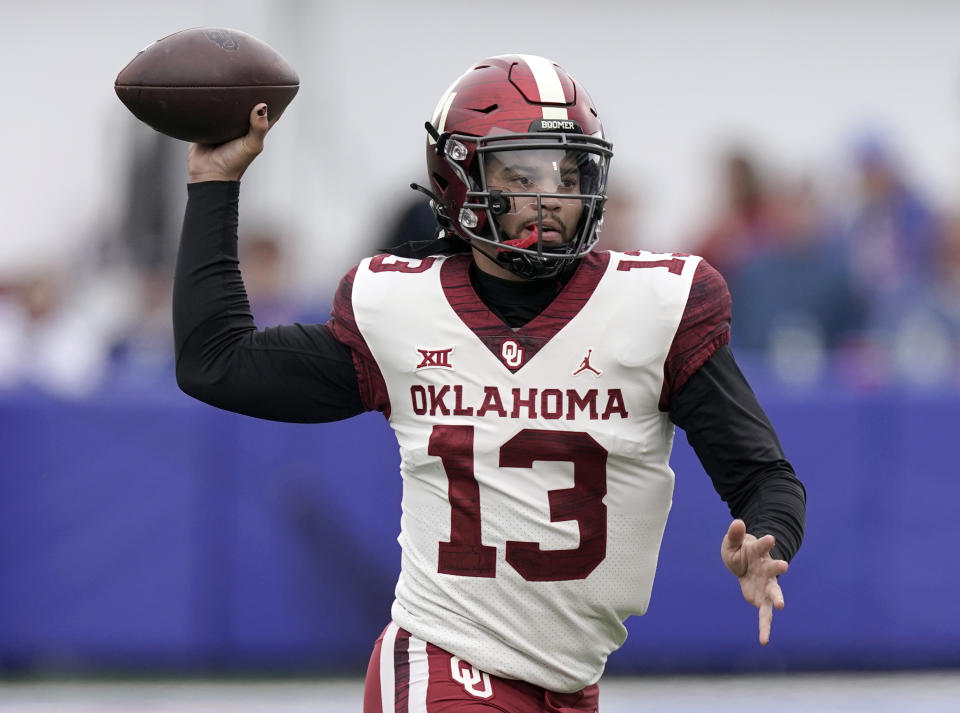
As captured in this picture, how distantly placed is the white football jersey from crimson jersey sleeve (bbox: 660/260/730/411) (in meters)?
0.02

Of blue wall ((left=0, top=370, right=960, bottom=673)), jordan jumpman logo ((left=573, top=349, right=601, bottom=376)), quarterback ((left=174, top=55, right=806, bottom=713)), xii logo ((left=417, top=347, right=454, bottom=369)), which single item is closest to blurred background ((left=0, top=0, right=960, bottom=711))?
blue wall ((left=0, top=370, right=960, bottom=673))

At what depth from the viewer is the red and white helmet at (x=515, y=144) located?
3.09m

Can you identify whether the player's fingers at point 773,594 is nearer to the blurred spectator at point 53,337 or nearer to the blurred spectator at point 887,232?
the blurred spectator at point 53,337

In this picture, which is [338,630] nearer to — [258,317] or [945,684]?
[258,317]

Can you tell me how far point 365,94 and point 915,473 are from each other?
4.28 m

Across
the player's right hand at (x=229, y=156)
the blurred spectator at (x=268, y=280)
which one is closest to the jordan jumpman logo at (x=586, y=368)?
the player's right hand at (x=229, y=156)

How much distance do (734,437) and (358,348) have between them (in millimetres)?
750

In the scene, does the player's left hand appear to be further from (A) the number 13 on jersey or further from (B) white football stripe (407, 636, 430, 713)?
(B) white football stripe (407, 636, 430, 713)

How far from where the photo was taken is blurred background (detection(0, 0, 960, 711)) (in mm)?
6156

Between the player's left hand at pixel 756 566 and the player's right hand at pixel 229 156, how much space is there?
1.23 metres

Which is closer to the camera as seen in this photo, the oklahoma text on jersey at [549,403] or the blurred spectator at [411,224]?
the oklahoma text on jersey at [549,403]

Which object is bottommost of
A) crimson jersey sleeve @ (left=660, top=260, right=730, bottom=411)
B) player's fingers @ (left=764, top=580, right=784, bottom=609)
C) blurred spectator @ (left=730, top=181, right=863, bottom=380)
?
blurred spectator @ (left=730, top=181, right=863, bottom=380)

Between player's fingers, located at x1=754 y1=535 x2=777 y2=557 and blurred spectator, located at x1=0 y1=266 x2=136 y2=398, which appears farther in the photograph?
blurred spectator, located at x1=0 y1=266 x2=136 y2=398

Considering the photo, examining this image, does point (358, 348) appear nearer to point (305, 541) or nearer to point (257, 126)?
point (257, 126)
